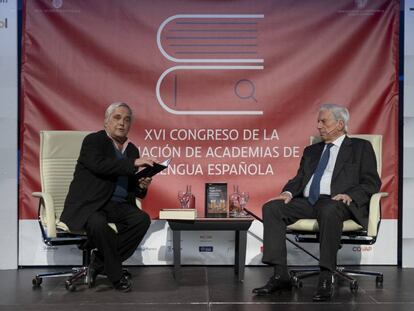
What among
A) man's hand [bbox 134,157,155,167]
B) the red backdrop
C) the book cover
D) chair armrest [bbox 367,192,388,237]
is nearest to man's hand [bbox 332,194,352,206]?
chair armrest [bbox 367,192,388,237]

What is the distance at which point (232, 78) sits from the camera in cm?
545

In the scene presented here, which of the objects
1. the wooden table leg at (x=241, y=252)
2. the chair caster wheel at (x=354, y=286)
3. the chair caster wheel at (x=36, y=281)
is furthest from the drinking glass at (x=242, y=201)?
the chair caster wheel at (x=36, y=281)

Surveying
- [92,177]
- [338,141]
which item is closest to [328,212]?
[338,141]

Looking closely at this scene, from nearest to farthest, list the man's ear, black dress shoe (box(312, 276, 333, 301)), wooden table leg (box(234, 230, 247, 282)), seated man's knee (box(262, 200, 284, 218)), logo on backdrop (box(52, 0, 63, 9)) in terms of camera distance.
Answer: black dress shoe (box(312, 276, 333, 301)) → seated man's knee (box(262, 200, 284, 218)) → the man's ear → wooden table leg (box(234, 230, 247, 282)) → logo on backdrop (box(52, 0, 63, 9))

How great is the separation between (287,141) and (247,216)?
0.98 m

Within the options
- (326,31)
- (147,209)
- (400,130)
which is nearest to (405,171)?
(400,130)

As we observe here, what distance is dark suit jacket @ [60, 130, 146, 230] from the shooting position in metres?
4.39

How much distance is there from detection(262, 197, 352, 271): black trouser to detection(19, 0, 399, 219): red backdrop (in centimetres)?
96

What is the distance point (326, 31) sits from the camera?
545 cm

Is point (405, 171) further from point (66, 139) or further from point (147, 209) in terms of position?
point (66, 139)

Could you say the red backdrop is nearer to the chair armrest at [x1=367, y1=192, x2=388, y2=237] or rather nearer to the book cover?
the book cover

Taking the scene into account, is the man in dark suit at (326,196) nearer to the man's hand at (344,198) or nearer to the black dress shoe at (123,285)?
the man's hand at (344,198)

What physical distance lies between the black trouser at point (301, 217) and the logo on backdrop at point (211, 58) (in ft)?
3.99

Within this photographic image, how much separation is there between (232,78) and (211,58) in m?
0.25
